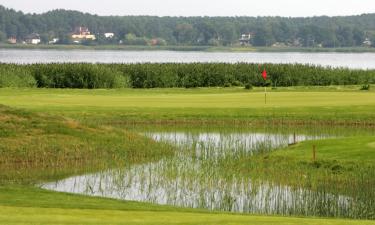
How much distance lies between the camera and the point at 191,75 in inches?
2785

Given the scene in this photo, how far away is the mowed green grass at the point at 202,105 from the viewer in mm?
44312

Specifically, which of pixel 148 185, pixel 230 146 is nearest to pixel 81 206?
pixel 148 185

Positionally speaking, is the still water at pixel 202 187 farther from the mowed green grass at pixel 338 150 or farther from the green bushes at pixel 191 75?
the green bushes at pixel 191 75

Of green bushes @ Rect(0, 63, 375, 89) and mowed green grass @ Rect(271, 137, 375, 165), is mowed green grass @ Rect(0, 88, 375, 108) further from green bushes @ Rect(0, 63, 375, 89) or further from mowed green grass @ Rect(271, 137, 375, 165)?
mowed green grass @ Rect(271, 137, 375, 165)

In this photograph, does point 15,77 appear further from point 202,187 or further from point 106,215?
point 106,215

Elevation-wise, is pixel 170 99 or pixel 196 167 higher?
pixel 196 167

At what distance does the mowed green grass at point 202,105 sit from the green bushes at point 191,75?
1139 cm

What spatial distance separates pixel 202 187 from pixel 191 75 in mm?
45973

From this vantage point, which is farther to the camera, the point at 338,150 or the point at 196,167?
the point at 338,150

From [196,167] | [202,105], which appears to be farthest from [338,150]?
[202,105]

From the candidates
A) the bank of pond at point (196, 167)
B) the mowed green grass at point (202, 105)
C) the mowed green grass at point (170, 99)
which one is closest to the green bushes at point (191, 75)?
the mowed green grass at point (170, 99)

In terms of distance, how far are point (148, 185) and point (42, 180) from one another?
3.40 metres

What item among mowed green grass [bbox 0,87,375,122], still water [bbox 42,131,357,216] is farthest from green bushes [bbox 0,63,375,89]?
still water [bbox 42,131,357,216]

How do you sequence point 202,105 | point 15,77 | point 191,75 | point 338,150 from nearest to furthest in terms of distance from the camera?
point 338,150, point 202,105, point 15,77, point 191,75
